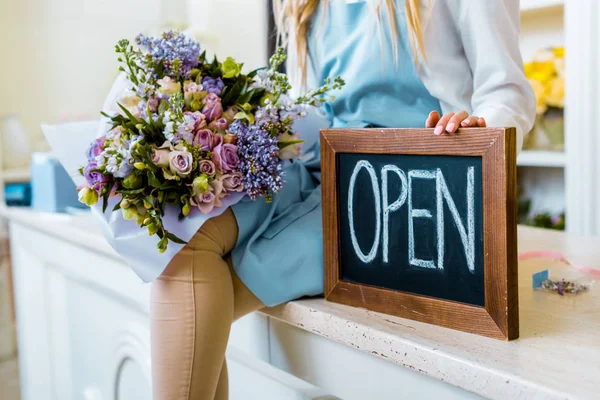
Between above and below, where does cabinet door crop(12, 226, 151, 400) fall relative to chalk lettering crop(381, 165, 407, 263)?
Answer: below

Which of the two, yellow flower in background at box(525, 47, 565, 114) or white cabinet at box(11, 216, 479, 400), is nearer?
white cabinet at box(11, 216, 479, 400)

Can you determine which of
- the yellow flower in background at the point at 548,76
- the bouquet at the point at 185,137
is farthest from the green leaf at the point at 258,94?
the yellow flower in background at the point at 548,76

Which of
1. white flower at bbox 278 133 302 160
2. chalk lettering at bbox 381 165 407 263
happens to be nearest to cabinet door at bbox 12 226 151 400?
white flower at bbox 278 133 302 160

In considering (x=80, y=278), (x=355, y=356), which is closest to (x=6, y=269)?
(x=80, y=278)

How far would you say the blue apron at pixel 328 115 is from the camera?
0.96 meters

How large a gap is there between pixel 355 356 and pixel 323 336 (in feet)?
0.19

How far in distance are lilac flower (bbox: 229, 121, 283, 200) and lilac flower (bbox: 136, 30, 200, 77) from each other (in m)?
0.14

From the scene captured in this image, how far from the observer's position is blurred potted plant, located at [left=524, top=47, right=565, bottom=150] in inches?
87.3

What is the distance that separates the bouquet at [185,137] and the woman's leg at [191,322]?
61 mm

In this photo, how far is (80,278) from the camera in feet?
5.39

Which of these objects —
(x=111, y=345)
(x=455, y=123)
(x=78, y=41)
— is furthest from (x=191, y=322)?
(x=78, y=41)

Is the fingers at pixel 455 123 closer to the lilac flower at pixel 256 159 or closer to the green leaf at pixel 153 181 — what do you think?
the lilac flower at pixel 256 159

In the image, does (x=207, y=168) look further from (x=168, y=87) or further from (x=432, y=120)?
(x=432, y=120)

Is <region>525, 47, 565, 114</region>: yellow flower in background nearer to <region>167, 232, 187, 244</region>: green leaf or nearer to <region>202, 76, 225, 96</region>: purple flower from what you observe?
<region>202, 76, 225, 96</region>: purple flower
